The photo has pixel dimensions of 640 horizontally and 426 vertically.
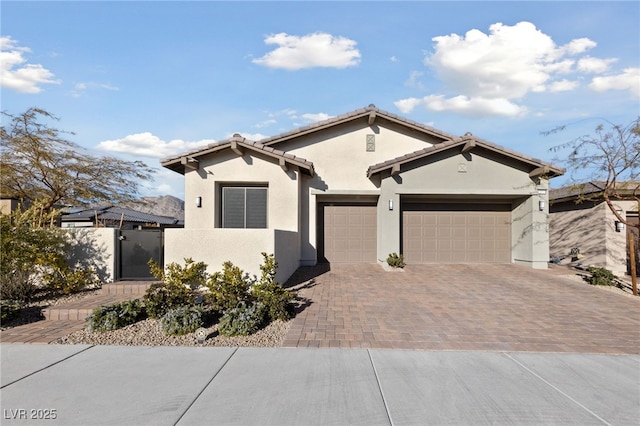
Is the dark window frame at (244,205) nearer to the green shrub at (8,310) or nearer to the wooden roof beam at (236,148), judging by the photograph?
the wooden roof beam at (236,148)

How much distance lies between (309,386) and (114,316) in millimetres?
3874

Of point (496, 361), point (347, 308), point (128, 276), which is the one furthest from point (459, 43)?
point (128, 276)

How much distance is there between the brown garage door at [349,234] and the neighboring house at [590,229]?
23.2 ft

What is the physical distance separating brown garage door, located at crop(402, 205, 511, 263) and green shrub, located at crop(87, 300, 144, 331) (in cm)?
952

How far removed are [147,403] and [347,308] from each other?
437cm

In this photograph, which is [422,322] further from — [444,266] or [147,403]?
[444,266]

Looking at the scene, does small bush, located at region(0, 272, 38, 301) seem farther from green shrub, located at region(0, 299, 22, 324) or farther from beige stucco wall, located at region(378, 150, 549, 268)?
beige stucco wall, located at region(378, 150, 549, 268)

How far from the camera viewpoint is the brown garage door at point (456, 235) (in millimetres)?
13250

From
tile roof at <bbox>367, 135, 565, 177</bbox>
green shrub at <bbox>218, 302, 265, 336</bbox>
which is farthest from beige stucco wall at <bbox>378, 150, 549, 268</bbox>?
green shrub at <bbox>218, 302, 265, 336</bbox>

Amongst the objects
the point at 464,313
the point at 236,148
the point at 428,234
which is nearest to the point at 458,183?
the point at 428,234

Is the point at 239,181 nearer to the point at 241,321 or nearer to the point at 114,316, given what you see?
the point at 114,316

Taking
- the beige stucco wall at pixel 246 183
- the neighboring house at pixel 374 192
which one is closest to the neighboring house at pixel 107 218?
the beige stucco wall at pixel 246 183

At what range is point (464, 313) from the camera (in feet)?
23.2

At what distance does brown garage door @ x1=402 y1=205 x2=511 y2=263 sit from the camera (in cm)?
1325
